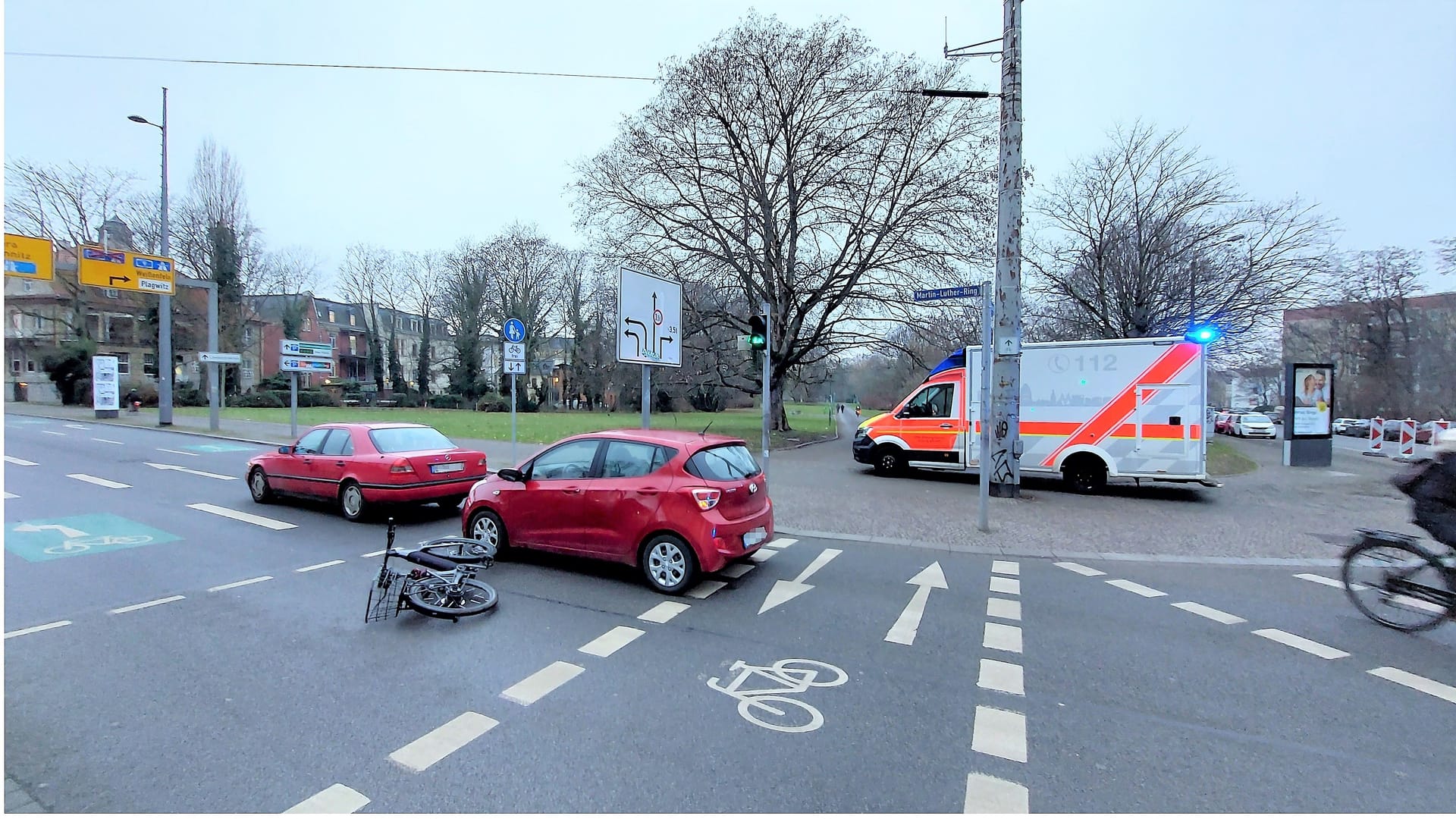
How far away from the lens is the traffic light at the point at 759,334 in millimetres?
10211

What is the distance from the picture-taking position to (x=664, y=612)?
222 inches

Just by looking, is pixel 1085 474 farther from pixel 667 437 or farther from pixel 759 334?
→ pixel 667 437

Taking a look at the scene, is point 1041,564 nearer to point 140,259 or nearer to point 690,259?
point 690,259

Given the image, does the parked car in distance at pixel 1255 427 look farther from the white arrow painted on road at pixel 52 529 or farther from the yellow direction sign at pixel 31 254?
the yellow direction sign at pixel 31 254

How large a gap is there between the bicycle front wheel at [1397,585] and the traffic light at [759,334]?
23.5ft

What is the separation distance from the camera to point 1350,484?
566 inches

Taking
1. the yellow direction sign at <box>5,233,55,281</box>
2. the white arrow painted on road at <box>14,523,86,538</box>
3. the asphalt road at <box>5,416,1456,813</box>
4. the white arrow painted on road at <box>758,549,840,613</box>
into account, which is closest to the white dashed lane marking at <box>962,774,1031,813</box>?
the asphalt road at <box>5,416,1456,813</box>

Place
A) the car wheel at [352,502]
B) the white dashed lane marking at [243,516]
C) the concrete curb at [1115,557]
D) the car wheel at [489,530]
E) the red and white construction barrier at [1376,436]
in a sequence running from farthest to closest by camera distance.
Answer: the red and white construction barrier at [1376,436], the car wheel at [352,502], the white dashed lane marking at [243,516], the concrete curb at [1115,557], the car wheel at [489,530]

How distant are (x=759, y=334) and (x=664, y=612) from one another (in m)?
5.82

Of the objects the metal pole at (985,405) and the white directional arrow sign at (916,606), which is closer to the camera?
the white directional arrow sign at (916,606)

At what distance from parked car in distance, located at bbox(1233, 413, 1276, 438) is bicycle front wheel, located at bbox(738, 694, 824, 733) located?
134 ft

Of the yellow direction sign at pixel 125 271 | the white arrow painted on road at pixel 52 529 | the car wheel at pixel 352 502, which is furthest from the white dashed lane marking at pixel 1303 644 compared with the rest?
the yellow direction sign at pixel 125 271

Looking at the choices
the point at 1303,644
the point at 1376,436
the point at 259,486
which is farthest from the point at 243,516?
the point at 1376,436

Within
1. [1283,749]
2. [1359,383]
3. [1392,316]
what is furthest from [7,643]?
[1359,383]
